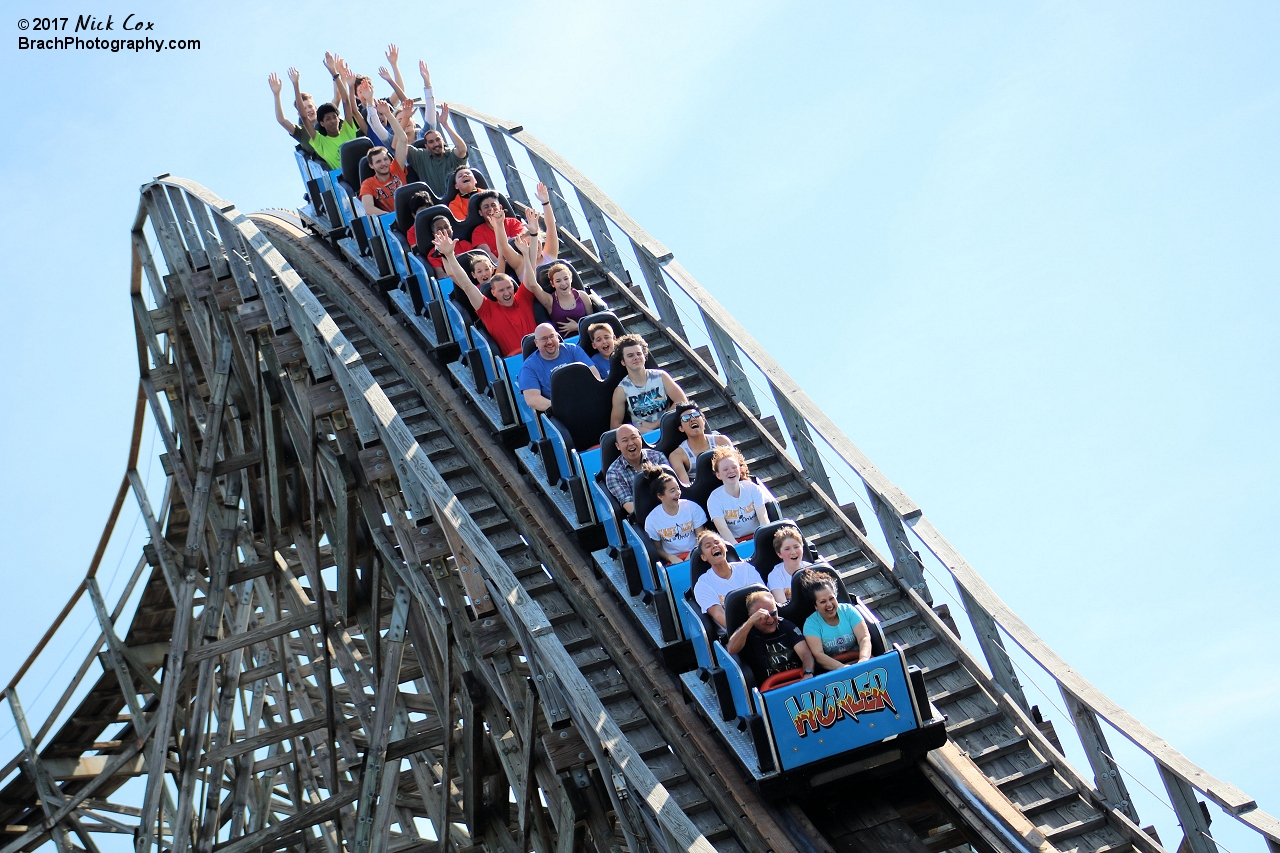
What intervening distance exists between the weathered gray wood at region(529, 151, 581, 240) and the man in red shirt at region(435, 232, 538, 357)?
269 cm

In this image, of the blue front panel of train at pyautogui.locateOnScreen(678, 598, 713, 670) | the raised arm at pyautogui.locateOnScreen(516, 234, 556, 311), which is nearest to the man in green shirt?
the raised arm at pyautogui.locateOnScreen(516, 234, 556, 311)

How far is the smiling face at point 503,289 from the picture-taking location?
324 inches

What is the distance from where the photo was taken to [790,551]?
625 centimetres

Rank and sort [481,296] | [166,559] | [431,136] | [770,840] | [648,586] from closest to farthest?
[770,840]
[648,586]
[481,296]
[431,136]
[166,559]

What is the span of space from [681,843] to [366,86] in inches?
315

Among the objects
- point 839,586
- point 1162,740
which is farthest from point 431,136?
point 1162,740

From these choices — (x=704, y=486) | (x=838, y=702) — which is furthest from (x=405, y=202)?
(x=838, y=702)

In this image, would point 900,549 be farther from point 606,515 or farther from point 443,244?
point 443,244

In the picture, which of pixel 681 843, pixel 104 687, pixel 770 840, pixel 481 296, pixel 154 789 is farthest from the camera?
pixel 104 687

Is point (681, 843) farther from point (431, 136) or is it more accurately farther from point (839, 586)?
point (431, 136)

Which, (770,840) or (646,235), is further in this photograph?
(646,235)

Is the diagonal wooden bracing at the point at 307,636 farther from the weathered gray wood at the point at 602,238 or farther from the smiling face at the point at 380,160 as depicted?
the weathered gray wood at the point at 602,238

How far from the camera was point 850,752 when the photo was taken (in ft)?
19.1

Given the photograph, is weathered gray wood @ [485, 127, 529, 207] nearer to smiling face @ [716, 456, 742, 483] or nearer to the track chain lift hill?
the track chain lift hill
